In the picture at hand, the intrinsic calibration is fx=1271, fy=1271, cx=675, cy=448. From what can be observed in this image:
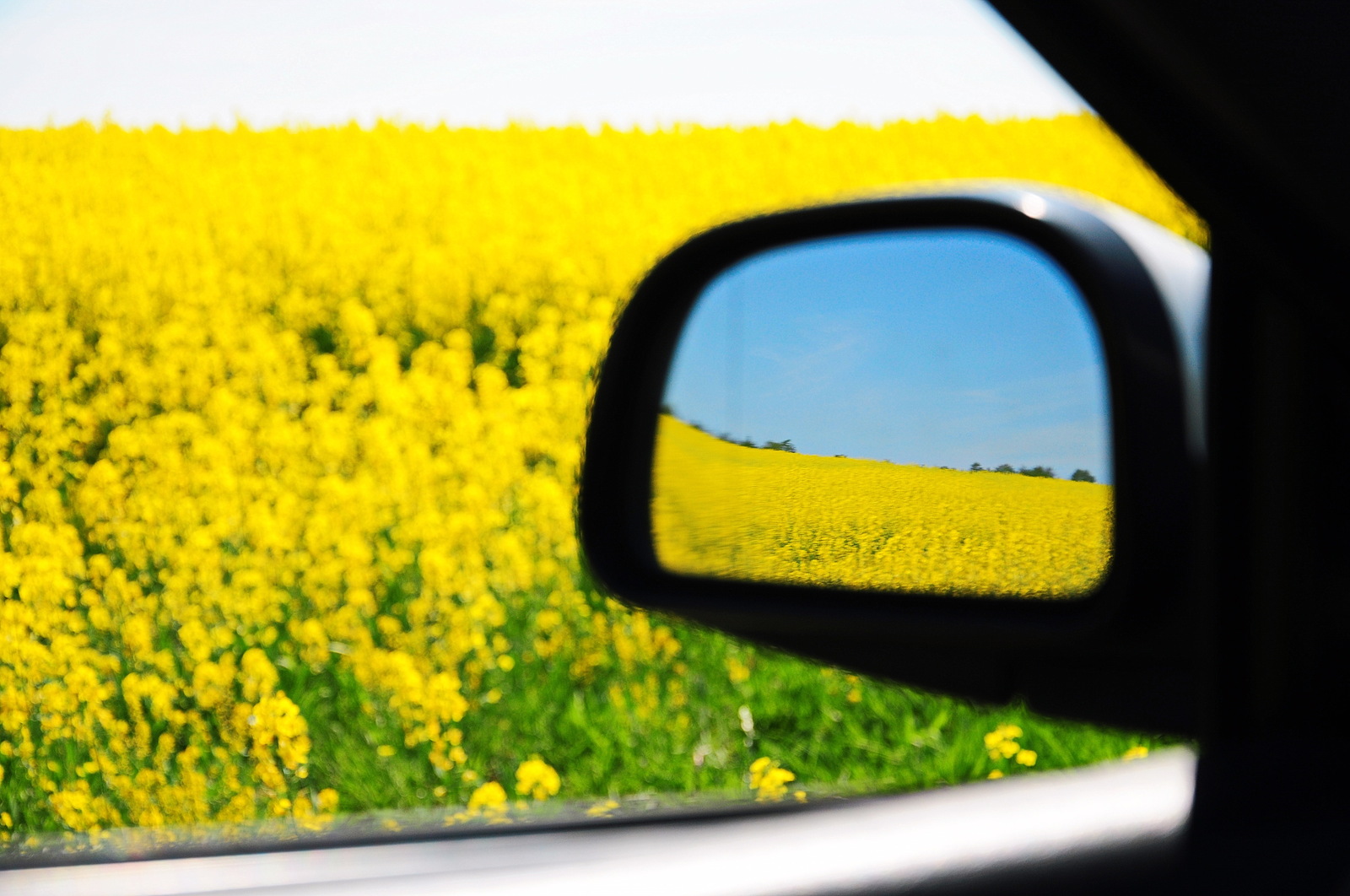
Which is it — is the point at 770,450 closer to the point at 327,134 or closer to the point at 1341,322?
the point at 1341,322

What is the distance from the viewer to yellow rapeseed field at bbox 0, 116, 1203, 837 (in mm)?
Answer: 3436

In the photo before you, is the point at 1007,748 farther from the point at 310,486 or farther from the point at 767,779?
the point at 310,486

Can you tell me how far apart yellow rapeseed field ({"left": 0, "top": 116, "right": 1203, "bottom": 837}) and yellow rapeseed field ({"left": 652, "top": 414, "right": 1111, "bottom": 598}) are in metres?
0.26

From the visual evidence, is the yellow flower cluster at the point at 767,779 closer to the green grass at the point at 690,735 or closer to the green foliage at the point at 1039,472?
the green grass at the point at 690,735

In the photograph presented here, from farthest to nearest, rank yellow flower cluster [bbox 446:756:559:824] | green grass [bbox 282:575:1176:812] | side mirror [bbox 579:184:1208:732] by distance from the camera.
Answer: green grass [bbox 282:575:1176:812] → yellow flower cluster [bbox 446:756:559:824] → side mirror [bbox 579:184:1208:732]

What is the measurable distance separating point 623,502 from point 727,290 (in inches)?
11.3

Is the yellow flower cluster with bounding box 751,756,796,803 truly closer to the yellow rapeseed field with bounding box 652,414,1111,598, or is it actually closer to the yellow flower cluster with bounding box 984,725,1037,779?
the yellow flower cluster with bounding box 984,725,1037,779

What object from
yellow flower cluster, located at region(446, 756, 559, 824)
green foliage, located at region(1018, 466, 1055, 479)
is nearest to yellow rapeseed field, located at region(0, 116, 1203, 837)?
yellow flower cluster, located at region(446, 756, 559, 824)

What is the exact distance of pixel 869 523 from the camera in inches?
42.8

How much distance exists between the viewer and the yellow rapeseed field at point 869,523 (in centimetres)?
96

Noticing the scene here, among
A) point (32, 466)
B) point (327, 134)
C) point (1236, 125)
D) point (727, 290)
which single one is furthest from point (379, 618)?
point (327, 134)

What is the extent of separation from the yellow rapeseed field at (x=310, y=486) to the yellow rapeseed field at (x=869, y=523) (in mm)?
257

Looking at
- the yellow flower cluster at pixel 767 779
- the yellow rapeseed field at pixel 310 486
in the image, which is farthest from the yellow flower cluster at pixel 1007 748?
the yellow rapeseed field at pixel 310 486

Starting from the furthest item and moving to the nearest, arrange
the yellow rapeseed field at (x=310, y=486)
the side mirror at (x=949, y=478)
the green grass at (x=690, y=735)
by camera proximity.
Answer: the yellow rapeseed field at (x=310, y=486)
the green grass at (x=690, y=735)
the side mirror at (x=949, y=478)
